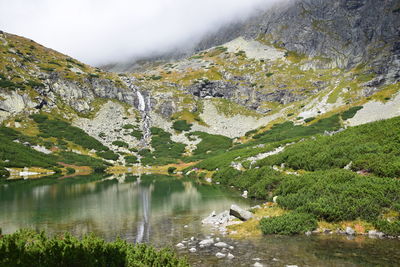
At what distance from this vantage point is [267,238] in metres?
16.2

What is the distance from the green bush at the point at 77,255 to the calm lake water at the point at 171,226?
412cm

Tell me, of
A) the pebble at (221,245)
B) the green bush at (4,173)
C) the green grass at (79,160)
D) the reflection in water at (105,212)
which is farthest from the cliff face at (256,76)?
the pebble at (221,245)

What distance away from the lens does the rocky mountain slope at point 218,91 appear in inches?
3765

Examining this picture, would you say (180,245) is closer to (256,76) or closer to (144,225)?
(144,225)

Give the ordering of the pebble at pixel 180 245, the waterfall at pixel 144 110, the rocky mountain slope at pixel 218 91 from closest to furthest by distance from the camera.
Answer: the pebble at pixel 180 245 < the rocky mountain slope at pixel 218 91 < the waterfall at pixel 144 110

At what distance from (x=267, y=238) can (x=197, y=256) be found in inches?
185

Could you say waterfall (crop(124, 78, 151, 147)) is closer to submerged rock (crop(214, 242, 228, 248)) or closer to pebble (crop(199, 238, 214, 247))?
pebble (crop(199, 238, 214, 247))

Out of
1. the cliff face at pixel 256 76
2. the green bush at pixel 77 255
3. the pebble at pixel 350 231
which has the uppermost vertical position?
the cliff face at pixel 256 76

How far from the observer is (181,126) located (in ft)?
404

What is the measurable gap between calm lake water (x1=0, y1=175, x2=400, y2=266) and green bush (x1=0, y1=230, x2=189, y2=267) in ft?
13.5

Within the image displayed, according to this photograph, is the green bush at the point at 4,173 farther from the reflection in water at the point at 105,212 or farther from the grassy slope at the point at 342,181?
the grassy slope at the point at 342,181

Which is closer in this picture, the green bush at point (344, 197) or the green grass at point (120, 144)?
the green bush at point (344, 197)

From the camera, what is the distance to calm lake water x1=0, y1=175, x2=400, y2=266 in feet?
42.1

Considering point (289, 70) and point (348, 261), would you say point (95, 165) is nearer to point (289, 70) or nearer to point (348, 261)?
point (348, 261)
